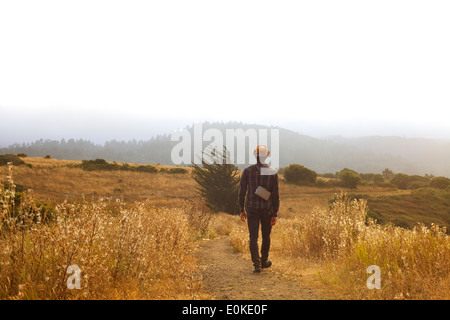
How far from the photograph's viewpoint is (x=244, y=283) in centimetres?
529

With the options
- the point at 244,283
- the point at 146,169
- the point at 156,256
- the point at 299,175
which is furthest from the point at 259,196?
the point at 299,175

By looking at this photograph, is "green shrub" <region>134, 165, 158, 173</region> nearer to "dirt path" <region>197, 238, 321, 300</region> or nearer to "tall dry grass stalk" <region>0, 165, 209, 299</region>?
"dirt path" <region>197, 238, 321, 300</region>

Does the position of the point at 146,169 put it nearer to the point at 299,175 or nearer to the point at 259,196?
the point at 299,175

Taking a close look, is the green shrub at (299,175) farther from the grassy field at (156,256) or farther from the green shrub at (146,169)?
the grassy field at (156,256)

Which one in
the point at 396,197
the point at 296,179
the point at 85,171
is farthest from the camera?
the point at 296,179

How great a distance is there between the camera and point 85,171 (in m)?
41.0

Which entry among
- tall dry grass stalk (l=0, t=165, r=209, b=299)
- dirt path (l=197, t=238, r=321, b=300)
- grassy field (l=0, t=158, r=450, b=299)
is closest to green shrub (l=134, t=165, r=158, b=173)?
grassy field (l=0, t=158, r=450, b=299)

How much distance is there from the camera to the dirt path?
4434mm
